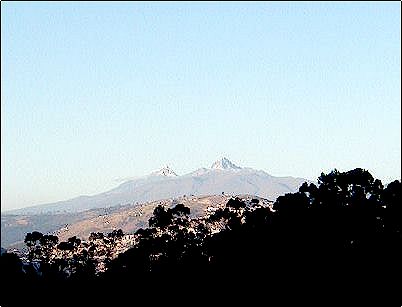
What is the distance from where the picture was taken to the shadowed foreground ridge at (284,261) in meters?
90.7

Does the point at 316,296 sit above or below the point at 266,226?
below

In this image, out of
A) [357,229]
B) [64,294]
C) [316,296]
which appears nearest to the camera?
[316,296]

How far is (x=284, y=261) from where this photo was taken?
97.2m

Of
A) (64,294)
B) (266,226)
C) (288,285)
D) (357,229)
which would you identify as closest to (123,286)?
(64,294)

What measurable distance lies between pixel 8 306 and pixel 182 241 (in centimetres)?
4510

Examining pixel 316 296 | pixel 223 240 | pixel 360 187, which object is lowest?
pixel 316 296

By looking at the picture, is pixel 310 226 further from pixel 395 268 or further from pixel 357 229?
pixel 395 268

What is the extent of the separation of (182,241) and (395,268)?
59531mm

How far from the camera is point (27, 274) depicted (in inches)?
5123

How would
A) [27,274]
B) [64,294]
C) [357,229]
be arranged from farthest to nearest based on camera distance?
1. [27,274]
2. [64,294]
3. [357,229]

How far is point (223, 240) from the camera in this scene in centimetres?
11756

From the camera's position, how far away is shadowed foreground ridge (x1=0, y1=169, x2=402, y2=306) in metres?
90.7

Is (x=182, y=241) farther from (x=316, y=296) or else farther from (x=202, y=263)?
(x=316, y=296)

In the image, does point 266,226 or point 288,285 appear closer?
point 288,285
